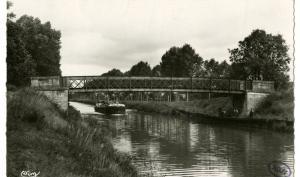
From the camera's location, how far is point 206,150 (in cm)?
2459

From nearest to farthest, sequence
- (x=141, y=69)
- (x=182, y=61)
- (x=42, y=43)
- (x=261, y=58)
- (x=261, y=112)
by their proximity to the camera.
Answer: (x=261, y=112)
(x=42, y=43)
(x=261, y=58)
(x=182, y=61)
(x=141, y=69)

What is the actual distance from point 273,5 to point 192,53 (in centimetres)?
7136

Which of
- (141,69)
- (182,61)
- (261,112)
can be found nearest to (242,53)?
(261,112)

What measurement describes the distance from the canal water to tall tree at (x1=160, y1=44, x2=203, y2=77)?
49172 mm

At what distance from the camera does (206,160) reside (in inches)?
833

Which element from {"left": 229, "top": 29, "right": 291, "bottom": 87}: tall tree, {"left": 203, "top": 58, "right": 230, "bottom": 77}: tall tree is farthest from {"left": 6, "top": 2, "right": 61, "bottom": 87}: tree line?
{"left": 203, "top": 58, "right": 230, "bottom": 77}: tall tree

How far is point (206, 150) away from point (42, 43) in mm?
30301

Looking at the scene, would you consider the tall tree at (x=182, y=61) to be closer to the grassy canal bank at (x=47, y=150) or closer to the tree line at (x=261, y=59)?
the tree line at (x=261, y=59)

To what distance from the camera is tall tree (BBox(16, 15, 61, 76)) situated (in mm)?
45281

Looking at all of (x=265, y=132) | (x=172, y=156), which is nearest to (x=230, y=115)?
(x=265, y=132)

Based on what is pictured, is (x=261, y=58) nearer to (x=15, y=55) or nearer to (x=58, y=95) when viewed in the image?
(x=58, y=95)

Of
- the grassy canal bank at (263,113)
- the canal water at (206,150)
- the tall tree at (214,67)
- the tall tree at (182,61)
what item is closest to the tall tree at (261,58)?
the grassy canal bank at (263,113)

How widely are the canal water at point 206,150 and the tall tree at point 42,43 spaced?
710 inches

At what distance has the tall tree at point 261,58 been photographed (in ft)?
156
